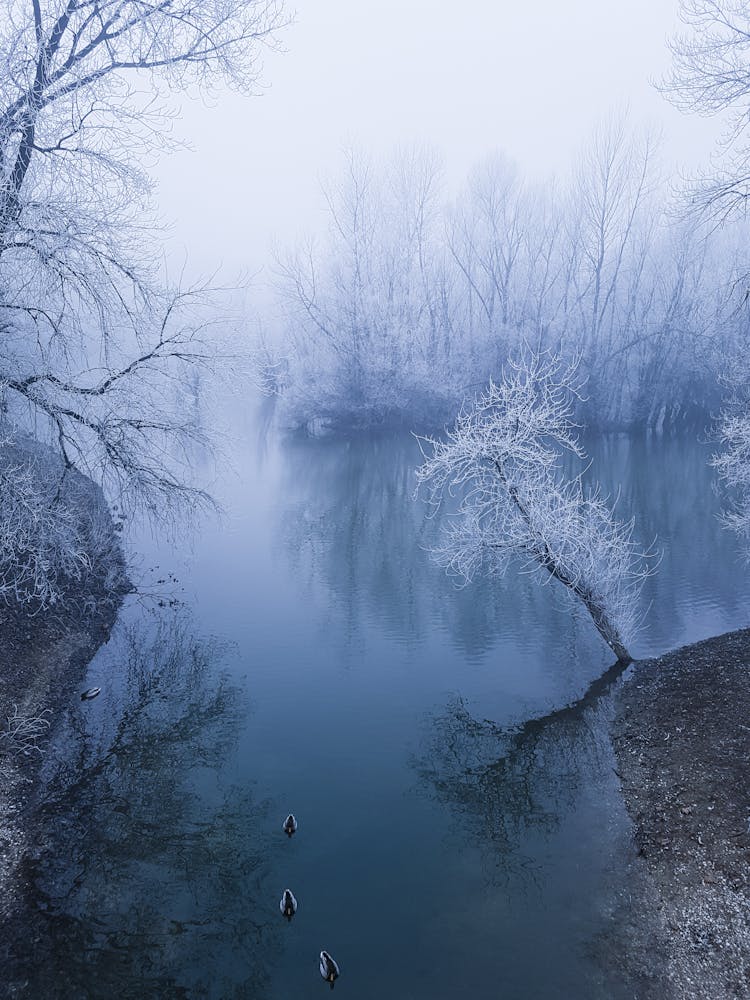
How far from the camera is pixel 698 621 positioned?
53.4ft

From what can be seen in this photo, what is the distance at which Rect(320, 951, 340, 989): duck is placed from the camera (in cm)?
721

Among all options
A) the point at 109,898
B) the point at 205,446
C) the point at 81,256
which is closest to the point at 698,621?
the point at 205,446

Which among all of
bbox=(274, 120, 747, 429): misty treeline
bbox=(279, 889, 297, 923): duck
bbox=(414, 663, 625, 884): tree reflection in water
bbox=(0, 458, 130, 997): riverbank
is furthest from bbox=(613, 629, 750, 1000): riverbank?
bbox=(274, 120, 747, 429): misty treeline

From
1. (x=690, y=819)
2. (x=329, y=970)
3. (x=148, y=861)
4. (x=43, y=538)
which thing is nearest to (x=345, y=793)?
(x=148, y=861)

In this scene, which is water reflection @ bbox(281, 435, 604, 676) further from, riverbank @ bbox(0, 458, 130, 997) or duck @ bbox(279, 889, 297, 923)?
duck @ bbox(279, 889, 297, 923)

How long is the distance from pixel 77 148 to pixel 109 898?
11.3 meters

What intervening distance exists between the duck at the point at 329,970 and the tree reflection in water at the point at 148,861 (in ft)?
2.07

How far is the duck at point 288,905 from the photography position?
8.04m

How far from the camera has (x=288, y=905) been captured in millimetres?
8062

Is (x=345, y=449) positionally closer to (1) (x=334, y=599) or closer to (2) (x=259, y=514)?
(2) (x=259, y=514)

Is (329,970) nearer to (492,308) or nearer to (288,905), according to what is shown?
(288,905)

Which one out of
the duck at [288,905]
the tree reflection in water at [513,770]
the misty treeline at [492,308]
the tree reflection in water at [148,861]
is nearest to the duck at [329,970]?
the tree reflection in water at [148,861]

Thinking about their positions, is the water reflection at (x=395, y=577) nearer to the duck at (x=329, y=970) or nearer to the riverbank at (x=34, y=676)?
the riverbank at (x=34, y=676)

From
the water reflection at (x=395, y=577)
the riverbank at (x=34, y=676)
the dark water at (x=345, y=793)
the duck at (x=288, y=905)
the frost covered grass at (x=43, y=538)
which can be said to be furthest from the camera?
the water reflection at (x=395, y=577)
